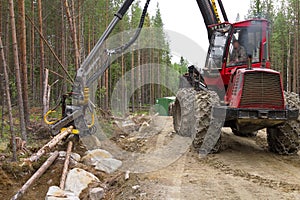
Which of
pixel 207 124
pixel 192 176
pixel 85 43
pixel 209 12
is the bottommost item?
pixel 192 176

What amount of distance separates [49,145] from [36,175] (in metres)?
0.99

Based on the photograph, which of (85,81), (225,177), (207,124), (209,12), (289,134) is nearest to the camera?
(225,177)

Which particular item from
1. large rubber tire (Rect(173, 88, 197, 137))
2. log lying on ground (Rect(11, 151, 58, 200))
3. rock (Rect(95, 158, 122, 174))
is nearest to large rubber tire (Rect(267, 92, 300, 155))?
large rubber tire (Rect(173, 88, 197, 137))

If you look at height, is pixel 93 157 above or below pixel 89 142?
below

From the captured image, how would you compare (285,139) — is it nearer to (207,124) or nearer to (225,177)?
(207,124)

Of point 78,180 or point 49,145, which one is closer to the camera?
point 78,180

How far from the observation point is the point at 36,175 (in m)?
5.57

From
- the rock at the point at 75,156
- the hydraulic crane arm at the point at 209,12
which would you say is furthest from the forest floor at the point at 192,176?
the hydraulic crane arm at the point at 209,12

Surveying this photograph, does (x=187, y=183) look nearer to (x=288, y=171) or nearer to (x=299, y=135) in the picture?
(x=288, y=171)

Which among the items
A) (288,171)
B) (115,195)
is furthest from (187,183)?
(288,171)

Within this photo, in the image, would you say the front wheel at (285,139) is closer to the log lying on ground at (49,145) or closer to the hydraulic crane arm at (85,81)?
the hydraulic crane arm at (85,81)

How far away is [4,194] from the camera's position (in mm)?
5191

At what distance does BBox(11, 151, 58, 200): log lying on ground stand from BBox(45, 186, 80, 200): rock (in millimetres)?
370

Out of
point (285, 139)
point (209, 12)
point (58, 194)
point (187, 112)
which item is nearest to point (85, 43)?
point (209, 12)
